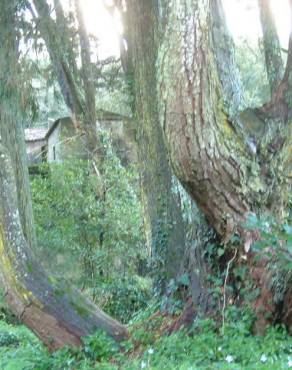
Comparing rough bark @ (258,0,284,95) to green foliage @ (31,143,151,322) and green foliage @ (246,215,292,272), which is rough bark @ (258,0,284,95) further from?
green foliage @ (246,215,292,272)

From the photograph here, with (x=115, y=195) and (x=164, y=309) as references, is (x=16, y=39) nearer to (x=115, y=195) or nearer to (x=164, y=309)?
(x=115, y=195)

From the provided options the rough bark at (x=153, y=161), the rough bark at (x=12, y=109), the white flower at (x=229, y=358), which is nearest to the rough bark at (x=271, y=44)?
the rough bark at (x=153, y=161)

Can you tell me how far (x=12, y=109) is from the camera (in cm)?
1166

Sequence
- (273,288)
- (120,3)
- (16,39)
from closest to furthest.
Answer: (273,288) → (16,39) → (120,3)

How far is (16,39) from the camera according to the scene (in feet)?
38.7

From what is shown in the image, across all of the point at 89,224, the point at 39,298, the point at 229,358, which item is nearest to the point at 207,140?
the point at 229,358

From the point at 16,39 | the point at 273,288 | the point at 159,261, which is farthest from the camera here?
the point at 16,39

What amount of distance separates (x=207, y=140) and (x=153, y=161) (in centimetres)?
274

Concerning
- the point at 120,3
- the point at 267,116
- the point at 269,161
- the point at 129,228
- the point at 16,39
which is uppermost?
the point at 120,3

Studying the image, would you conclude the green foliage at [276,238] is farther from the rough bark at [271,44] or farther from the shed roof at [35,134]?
the shed roof at [35,134]

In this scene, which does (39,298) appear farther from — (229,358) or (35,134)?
(35,134)

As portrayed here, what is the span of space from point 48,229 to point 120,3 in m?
5.80

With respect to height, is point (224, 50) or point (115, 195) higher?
point (224, 50)

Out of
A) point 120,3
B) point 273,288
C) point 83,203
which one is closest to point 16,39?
point 120,3
